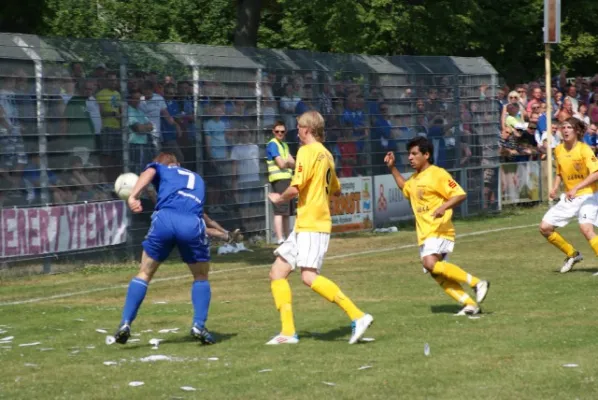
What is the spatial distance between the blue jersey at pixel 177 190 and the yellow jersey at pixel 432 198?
257 cm

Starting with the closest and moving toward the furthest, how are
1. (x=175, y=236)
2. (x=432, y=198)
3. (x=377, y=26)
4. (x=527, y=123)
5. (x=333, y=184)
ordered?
1. (x=175, y=236)
2. (x=333, y=184)
3. (x=432, y=198)
4. (x=527, y=123)
5. (x=377, y=26)

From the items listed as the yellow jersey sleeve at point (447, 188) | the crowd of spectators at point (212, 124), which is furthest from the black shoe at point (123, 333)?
the crowd of spectators at point (212, 124)

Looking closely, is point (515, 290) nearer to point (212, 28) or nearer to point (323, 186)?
point (323, 186)

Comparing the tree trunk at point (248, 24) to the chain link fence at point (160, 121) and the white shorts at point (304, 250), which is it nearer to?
the chain link fence at point (160, 121)

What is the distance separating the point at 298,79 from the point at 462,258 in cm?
551

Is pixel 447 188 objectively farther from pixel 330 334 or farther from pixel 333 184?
pixel 330 334

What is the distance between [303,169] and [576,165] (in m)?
6.32

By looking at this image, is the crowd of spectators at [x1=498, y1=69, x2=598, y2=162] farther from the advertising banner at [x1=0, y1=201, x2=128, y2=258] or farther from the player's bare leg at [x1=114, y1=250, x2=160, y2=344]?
the player's bare leg at [x1=114, y1=250, x2=160, y2=344]

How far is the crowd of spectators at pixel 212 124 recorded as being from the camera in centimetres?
1841

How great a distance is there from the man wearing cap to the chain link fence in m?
1.01

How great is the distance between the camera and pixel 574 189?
16594 millimetres

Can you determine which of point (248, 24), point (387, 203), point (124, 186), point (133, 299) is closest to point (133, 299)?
point (133, 299)

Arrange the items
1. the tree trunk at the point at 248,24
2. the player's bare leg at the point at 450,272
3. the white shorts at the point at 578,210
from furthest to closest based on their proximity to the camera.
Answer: the tree trunk at the point at 248,24
the white shorts at the point at 578,210
the player's bare leg at the point at 450,272

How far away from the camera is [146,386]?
376 inches
